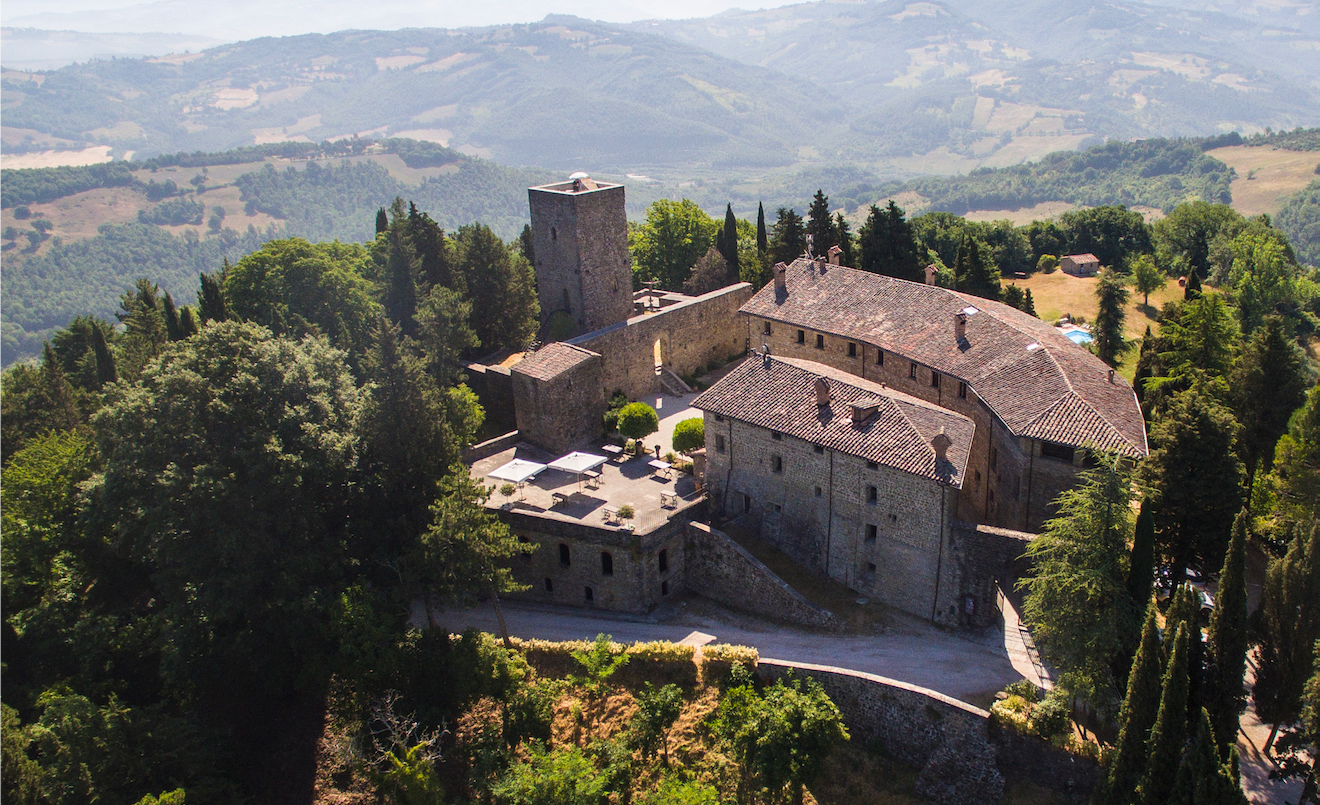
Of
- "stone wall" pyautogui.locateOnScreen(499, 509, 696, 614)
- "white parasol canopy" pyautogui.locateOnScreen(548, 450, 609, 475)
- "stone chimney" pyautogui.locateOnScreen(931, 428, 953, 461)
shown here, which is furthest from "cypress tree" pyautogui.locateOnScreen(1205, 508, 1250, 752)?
"white parasol canopy" pyautogui.locateOnScreen(548, 450, 609, 475)

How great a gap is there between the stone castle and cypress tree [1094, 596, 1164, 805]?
10022 millimetres

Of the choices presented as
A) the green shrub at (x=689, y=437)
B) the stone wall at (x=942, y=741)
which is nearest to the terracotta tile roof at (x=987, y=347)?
the green shrub at (x=689, y=437)

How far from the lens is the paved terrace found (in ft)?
138

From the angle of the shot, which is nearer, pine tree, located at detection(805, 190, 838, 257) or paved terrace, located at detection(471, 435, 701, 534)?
paved terrace, located at detection(471, 435, 701, 534)

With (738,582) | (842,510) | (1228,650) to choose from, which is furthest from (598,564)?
(1228,650)

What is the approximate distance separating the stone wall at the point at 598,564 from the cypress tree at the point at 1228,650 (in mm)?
21413

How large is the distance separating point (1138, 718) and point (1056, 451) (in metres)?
14.2

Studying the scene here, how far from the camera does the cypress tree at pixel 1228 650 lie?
28.3 metres

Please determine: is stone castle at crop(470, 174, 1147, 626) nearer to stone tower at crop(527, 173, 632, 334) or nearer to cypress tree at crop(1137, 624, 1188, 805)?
stone tower at crop(527, 173, 632, 334)

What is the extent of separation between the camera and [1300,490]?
39781mm

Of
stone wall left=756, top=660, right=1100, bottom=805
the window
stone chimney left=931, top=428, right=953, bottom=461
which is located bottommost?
stone wall left=756, top=660, right=1100, bottom=805

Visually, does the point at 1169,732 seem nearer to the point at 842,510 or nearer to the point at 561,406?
the point at 842,510

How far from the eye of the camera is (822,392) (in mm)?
41531

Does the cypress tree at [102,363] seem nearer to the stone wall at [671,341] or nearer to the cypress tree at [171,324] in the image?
the cypress tree at [171,324]
